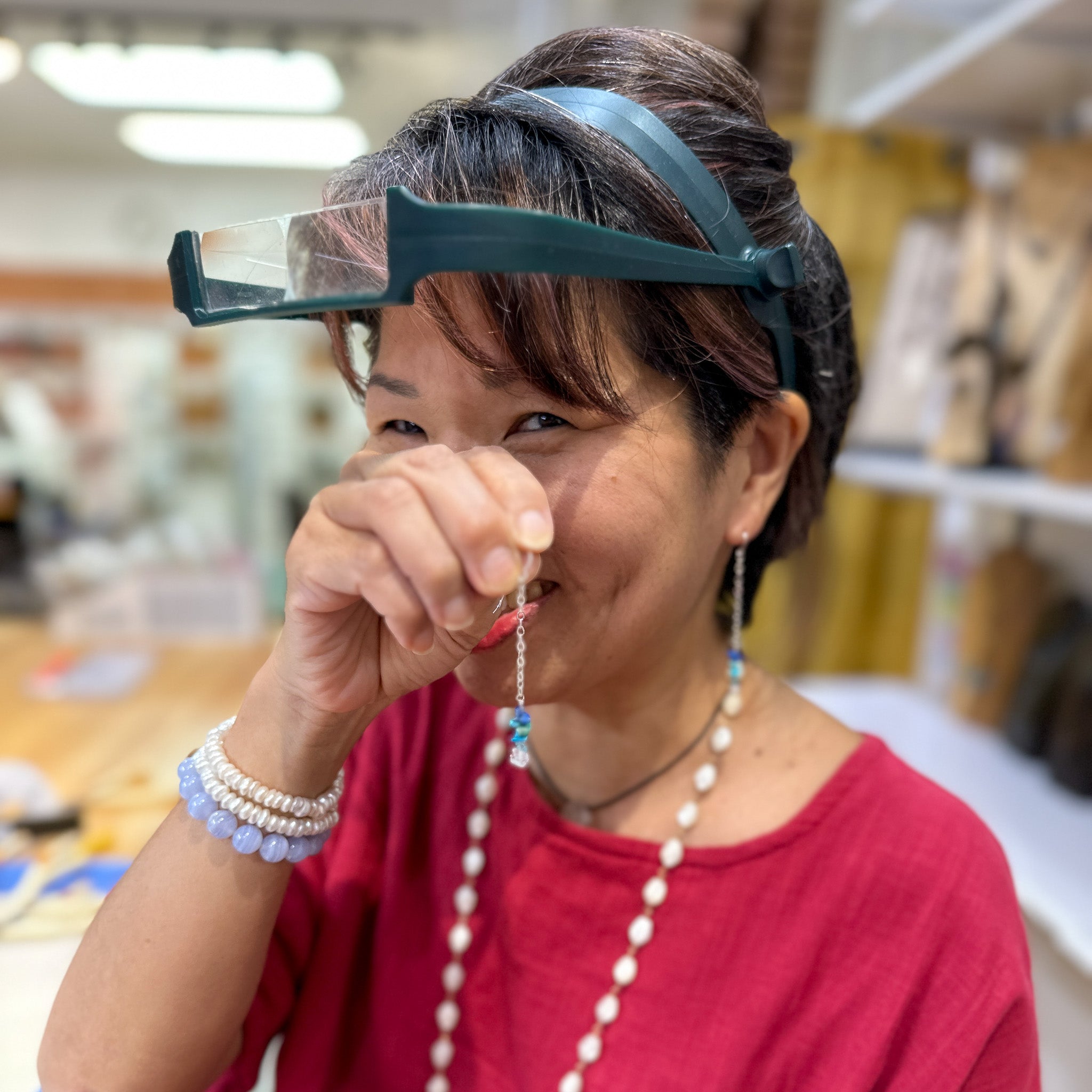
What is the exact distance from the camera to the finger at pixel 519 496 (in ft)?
1.56

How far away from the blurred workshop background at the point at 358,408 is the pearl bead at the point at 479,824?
36 centimetres

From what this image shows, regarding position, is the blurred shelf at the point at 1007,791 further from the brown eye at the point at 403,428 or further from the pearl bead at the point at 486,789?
the brown eye at the point at 403,428

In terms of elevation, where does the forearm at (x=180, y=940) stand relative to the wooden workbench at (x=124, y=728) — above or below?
above

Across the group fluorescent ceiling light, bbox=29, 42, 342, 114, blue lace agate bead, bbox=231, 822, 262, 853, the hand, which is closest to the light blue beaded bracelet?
blue lace agate bead, bbox=231, 822, 262, 853

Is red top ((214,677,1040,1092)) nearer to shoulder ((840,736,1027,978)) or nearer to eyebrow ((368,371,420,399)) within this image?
shoulder ((840,736,1027,978))

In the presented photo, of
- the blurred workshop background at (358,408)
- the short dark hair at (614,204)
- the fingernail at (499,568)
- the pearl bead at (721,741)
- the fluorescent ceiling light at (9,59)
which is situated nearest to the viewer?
the fingernail at (499,568)

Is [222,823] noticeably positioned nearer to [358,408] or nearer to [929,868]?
[929,868]

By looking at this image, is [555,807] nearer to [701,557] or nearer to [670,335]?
[701,557]

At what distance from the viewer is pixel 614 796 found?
0.83 meters

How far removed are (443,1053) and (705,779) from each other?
33 centimetres

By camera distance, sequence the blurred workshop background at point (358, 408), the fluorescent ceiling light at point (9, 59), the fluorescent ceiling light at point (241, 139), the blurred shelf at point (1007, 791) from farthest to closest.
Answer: the fluorescent ceiling light at point (241, 139)
the fluorescent ceiling light at point (9, 59)
the blurred workshop background at point (358, 408)
the blurred shelf at point (1007, 791)

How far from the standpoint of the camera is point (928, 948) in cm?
67

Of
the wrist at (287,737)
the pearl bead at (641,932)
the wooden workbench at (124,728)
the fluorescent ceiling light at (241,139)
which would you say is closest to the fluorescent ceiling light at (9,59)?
the fluorescent ceiling light at (241,139)

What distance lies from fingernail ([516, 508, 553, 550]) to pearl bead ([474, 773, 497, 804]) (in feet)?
1.48
